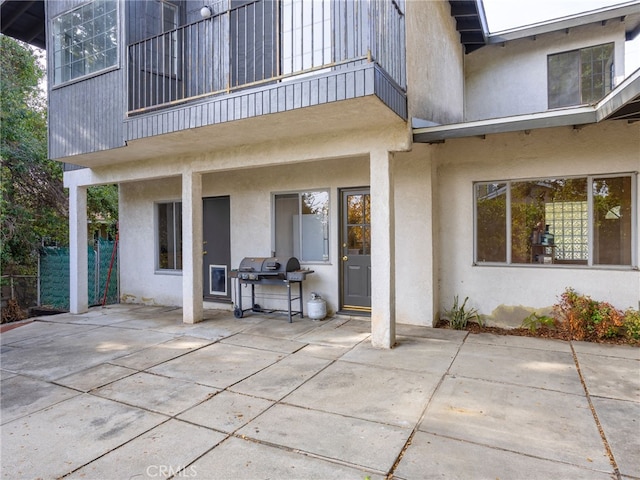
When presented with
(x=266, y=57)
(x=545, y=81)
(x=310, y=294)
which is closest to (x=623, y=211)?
(x=545, y=81)

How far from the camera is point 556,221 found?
231 inches

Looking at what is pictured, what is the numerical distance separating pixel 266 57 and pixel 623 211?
5997mm

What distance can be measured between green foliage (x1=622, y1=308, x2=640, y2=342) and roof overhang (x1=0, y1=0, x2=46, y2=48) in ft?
38.4

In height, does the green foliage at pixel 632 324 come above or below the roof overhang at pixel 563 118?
below

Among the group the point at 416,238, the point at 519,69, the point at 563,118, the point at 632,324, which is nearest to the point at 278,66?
the point at 416,238

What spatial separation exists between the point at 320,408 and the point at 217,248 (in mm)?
5313

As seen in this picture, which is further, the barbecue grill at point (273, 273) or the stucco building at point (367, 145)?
the barbecue grill at point (273, 273)

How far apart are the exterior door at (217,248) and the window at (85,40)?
3.08m

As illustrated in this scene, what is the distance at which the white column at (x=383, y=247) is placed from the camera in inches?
202

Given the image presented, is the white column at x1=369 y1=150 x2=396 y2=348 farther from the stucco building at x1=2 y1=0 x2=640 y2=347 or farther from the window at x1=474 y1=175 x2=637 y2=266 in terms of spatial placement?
the window at x1=474 y1=175 x2=637 y2=266

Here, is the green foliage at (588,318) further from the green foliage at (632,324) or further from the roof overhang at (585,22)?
the roof overhang at (585,22)

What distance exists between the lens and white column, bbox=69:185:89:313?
8.02 meters

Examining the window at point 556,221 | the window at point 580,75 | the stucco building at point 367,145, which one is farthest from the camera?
the window at point 580,75

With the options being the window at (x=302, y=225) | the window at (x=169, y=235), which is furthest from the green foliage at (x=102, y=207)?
the window at (x=302, y=225)
